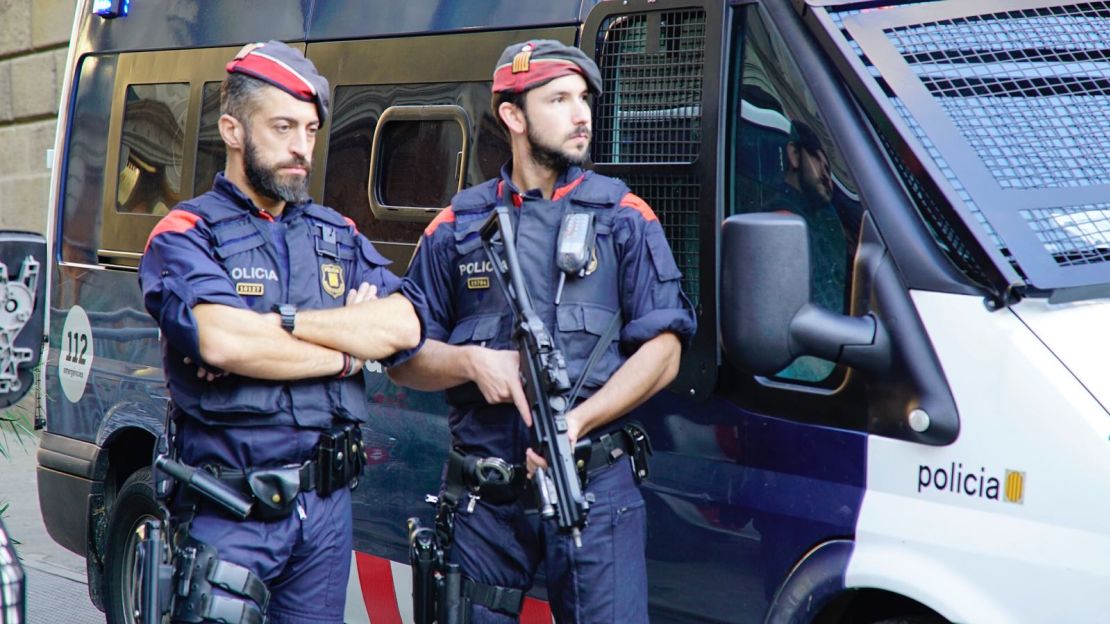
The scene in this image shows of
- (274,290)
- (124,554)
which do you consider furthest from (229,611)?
(124,554)

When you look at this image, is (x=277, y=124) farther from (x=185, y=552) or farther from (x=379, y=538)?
(x=379, y=538)

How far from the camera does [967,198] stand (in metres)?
2.85

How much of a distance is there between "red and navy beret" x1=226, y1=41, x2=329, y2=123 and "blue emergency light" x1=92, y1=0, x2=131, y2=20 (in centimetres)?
244

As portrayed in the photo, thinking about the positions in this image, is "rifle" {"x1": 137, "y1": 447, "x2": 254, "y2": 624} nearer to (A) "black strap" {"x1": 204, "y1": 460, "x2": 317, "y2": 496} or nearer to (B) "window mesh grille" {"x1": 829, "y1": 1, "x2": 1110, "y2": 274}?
(A) "black strap" {"x1": 204, "y1": 460, "x2": 317, "y2": 496}

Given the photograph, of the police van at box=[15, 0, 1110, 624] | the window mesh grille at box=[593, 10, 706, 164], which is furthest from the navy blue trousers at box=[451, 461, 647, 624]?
the window mesh grille at box=[593, 10, 706, 164]

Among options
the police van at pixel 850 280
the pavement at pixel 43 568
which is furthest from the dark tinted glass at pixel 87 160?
the police van at pixel 850 280

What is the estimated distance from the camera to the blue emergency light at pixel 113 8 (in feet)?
18.2

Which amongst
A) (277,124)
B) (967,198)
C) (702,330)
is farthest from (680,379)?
(277,124)

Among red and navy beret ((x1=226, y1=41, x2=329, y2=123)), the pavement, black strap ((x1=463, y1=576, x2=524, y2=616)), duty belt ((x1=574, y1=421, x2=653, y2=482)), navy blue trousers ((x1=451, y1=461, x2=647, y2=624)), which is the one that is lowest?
the pavement

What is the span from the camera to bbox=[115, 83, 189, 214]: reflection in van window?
5133 mm

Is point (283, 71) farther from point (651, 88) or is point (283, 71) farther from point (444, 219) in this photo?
point (651, 88)

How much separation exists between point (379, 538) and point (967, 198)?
221cm

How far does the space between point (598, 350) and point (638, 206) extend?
353 millimetres

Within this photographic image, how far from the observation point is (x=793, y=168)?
3174mm
